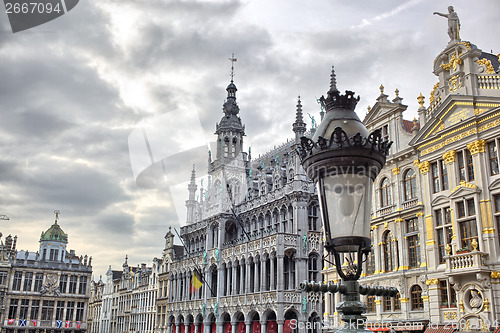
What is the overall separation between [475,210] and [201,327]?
105 ft

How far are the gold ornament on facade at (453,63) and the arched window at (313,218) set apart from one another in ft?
56.3

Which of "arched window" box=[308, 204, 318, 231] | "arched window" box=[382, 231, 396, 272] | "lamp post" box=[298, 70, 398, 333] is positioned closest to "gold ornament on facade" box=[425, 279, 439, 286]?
"arched window" box=[382, 231, 396, 272]

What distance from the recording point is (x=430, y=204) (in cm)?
2697

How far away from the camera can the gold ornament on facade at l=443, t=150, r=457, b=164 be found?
25.9 m

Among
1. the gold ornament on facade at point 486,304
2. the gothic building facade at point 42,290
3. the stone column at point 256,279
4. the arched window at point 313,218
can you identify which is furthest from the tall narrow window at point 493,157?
the gothic building facade at point 42,290

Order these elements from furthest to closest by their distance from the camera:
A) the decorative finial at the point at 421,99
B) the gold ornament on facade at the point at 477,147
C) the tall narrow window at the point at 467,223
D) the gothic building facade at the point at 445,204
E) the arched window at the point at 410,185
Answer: the decorative finial at the point at 421,99 → the arched window at the point at 410,185 → the gold ornament on facade at the point at 477,147 → the tall narrow window at the point at 467,223 → the gothic building facade at the point at 445,204

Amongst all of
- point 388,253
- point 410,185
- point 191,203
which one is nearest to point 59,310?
point 191,203

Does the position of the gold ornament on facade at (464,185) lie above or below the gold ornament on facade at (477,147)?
below

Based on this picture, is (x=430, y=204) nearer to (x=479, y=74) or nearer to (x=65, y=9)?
(x=479, y=74)

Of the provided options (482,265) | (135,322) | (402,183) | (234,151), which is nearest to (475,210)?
(482,265)

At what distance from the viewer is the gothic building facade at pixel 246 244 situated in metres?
39.5

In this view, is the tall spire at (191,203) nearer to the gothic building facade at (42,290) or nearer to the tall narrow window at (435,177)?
the gothic building facade at (42,290)

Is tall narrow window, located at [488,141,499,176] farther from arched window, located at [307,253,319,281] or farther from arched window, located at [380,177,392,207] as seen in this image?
arched window, located at [307,253,319,281]

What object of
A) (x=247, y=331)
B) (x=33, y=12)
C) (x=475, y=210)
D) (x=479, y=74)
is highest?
(x=479, y=74)
